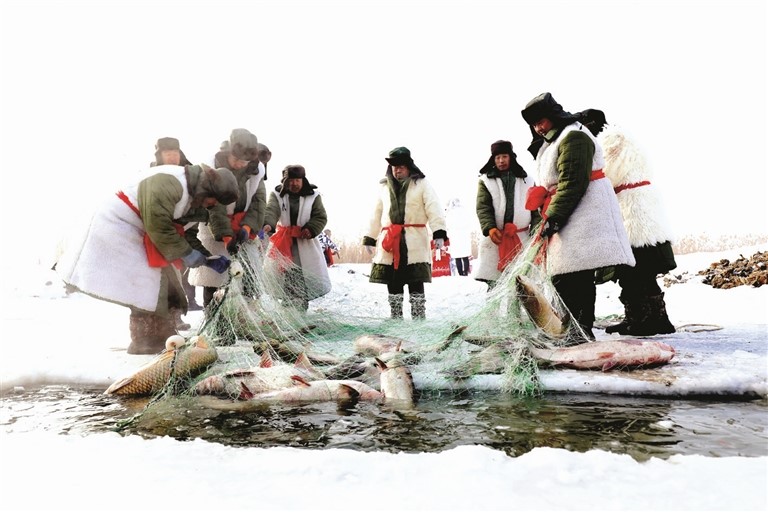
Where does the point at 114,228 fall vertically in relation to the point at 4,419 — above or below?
above

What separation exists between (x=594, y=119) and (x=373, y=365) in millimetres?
3096

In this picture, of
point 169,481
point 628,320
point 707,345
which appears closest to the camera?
point 169,481

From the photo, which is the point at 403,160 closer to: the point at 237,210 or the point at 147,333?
the point at 237,210

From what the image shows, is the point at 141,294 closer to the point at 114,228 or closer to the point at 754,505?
the point at 114,228

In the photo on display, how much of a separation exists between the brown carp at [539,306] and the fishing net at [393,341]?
15 millimetres

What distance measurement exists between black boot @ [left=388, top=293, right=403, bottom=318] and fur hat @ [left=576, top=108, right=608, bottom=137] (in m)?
2.70

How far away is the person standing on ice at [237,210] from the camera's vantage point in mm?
5586

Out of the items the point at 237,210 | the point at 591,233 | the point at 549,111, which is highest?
the point at 549,111

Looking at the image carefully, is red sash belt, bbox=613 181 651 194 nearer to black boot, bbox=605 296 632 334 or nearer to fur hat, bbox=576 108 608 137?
fur hat, bbox=576 108 608 137

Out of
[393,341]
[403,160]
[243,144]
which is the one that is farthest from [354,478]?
[403,160]

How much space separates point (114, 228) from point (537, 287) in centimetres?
358

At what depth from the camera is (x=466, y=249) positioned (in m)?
15.9

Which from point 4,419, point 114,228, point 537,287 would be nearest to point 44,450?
point 4,419

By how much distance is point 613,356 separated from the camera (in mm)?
3646
